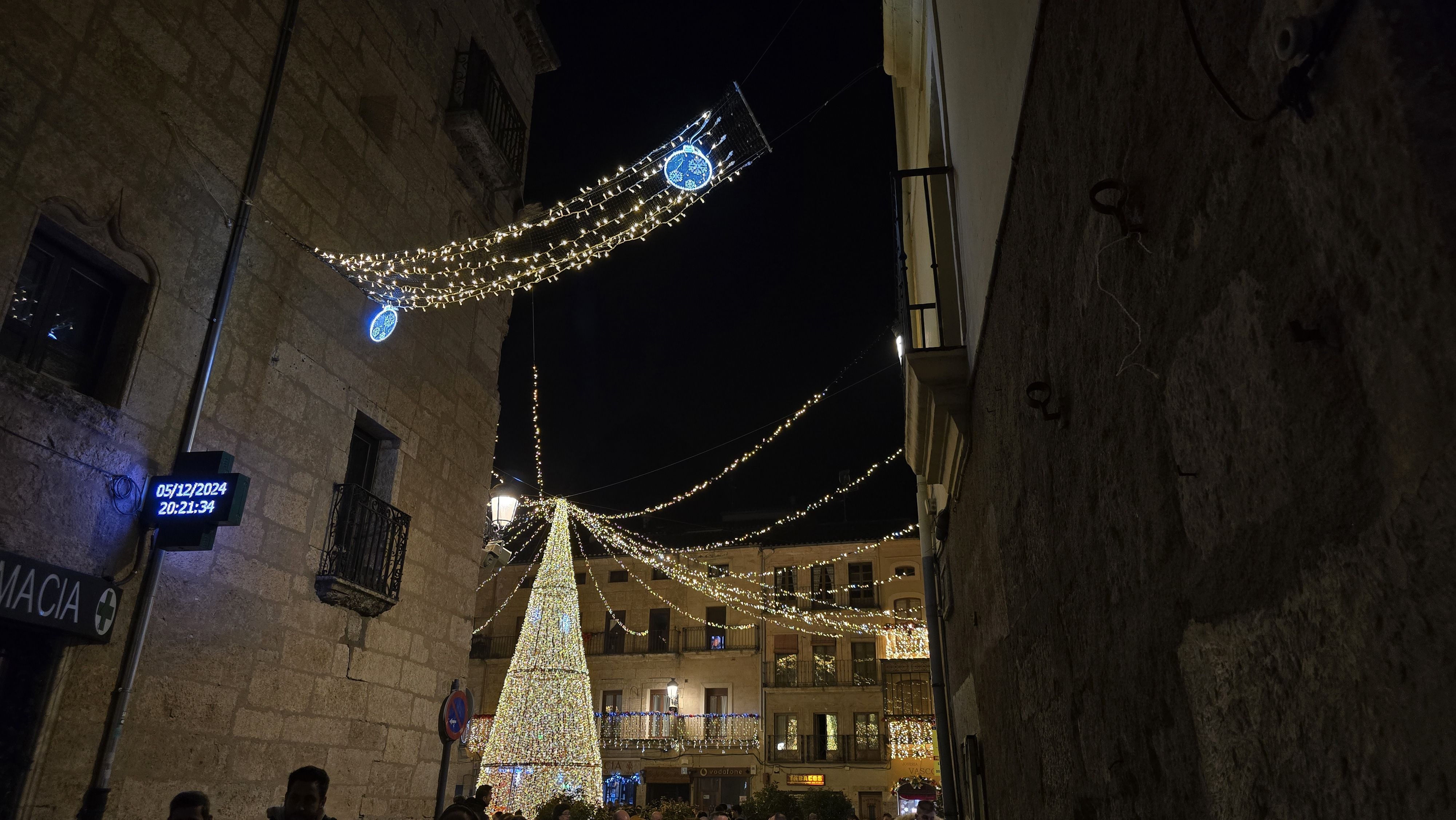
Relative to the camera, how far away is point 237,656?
5254 millimetres

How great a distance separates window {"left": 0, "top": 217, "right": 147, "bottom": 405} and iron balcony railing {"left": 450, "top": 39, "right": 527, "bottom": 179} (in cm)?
412

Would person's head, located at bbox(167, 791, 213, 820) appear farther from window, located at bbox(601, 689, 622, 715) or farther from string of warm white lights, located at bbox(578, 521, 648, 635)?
window, located at bbox(601, 689, 622, 715)

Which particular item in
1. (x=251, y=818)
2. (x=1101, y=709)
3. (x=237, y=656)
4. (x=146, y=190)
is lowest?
(x=251, y=818)

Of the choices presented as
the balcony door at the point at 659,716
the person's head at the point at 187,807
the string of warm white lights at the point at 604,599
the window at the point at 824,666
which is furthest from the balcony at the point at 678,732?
the person's head at the point at 187,807

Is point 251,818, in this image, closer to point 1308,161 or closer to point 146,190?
point 146,190

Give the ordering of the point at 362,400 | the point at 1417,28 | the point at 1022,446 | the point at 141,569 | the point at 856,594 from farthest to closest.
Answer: the point at 856,594, the point at 362,400, the point at 141,569, the point at 1022,446, the point at 1417,28

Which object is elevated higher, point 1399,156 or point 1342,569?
point 1399,156

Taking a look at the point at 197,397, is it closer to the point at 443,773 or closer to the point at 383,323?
the point at 383,323

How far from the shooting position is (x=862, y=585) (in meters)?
28.0

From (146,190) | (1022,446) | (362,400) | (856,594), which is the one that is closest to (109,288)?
(146,190)

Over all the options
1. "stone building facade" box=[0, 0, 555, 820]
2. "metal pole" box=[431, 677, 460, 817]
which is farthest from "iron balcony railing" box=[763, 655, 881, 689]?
"metal pole" box=[431, 677, 460, 817]

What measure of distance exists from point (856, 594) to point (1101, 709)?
88.1 feet

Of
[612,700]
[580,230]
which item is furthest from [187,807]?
[612,700]

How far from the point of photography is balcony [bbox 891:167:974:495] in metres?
4.06
